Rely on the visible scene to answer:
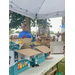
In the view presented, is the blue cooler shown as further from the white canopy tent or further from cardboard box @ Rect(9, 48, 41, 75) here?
the white canopy tent

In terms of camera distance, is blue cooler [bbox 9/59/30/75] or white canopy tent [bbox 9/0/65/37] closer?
blue cooler [bbox 9/59/30/75]

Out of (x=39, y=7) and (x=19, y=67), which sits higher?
(x=39, y=7)

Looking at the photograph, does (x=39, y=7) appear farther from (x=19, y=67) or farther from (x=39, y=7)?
(x=19, y=67)

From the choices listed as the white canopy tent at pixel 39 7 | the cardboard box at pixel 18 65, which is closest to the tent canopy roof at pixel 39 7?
the white canopy tent at pixel 39 7

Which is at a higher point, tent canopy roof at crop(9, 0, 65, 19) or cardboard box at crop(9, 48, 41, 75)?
tent canopy roof at crop(9, 0, 65, 19)

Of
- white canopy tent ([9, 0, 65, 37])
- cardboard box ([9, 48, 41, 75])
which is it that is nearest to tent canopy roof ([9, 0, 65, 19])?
white canopy tent ([9, 0, 65, 37])

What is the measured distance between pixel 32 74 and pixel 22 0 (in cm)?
226

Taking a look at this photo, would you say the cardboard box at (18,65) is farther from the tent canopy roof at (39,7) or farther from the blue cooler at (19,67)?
the tent canopy roof at (39,7)

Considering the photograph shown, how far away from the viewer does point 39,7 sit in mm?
3396

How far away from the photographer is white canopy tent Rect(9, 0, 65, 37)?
2.80 meters

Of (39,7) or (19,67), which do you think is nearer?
(19,67)

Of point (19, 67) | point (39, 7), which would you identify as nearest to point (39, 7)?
point (39, 7)

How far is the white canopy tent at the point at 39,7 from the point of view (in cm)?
280
